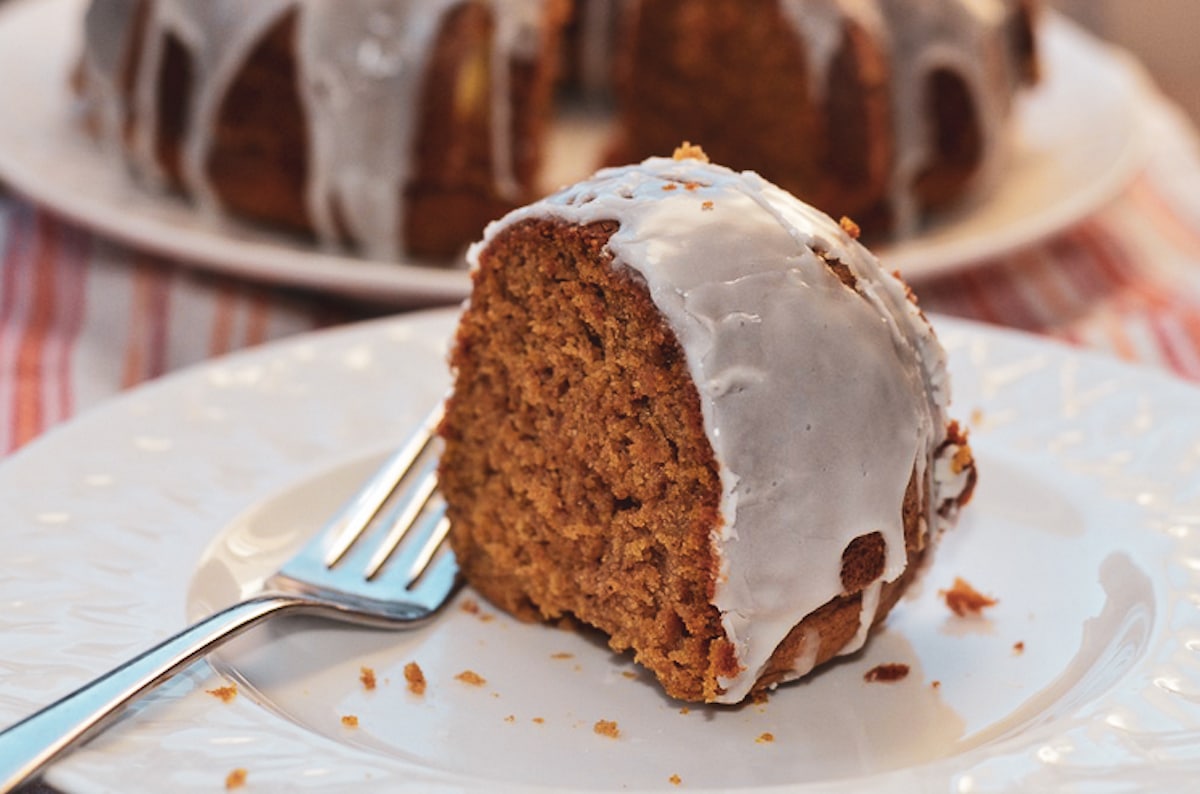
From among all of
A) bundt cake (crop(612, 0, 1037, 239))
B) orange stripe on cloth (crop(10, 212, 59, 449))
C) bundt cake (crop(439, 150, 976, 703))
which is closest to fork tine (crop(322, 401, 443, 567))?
→ bundt cake (crop(439, 150, 976, 703))

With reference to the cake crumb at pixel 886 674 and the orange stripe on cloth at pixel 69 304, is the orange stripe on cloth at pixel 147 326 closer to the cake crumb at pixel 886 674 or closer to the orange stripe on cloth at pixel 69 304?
the orange stripe on cloth at pixel 69 304

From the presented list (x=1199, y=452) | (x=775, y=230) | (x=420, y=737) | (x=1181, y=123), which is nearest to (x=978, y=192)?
(x=1181, y=123)

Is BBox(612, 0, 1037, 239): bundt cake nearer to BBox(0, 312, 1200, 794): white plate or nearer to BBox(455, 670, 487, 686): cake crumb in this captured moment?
BBox(0, 312, 1200, 794): white plate

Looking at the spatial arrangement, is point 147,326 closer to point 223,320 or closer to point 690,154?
point 223,320

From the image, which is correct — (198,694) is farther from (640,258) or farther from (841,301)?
(841,301)

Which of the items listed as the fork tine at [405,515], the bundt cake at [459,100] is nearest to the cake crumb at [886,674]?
the fork tine at [405,515]
